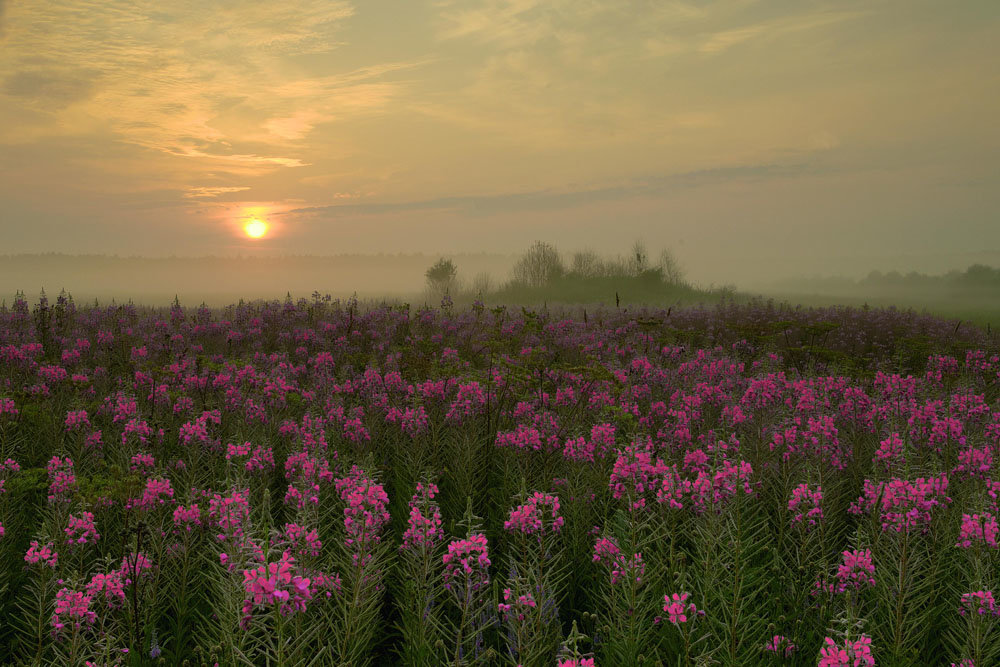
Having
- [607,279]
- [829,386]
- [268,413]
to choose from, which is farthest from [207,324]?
[607,279]

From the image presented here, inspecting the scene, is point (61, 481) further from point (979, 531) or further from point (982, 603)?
point (979, 531)

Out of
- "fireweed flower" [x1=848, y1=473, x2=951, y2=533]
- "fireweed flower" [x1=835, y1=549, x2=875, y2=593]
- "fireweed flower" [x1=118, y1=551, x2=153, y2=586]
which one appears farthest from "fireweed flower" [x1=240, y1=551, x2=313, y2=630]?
"fireweed flower" [x1=848, y1=473, x2=951, y2=533]

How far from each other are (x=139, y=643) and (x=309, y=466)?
1501mm

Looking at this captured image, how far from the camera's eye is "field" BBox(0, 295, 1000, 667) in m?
3.35

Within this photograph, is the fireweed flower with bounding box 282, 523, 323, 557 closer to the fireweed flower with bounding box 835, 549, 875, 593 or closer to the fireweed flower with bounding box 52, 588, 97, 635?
the fireweed flower with bounding box 52, 588, 97, 635

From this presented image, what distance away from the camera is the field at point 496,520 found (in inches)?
132

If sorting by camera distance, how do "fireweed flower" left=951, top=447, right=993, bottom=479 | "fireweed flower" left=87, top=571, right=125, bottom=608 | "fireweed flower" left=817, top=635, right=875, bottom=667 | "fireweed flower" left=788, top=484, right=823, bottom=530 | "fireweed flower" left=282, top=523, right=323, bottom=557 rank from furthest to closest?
"fireweed flower" left=951, top=447, right=993, bottom=479, "fireweed flower" left=788, top=484, right=823, bottom=530, "fireweed flower" left=282, top=523, right=323, bottom=557, "fireweed flower" left=87, top=571, right=125, bottom=608, "fireweed flower" left=817, top=635, right=875, bottom=667

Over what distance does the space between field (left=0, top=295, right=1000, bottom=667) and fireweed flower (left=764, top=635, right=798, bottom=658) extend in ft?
0.06

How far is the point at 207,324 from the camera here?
18016mm

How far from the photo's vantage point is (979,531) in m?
3.60

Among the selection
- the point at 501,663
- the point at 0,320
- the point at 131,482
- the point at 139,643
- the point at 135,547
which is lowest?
the point at 501,663

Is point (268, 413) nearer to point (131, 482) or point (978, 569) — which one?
point (131, 482)

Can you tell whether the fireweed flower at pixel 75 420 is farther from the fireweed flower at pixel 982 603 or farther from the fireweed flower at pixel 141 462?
the fireweed flower at pixel 982 603

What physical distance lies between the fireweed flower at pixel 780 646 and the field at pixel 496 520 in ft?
0.06
